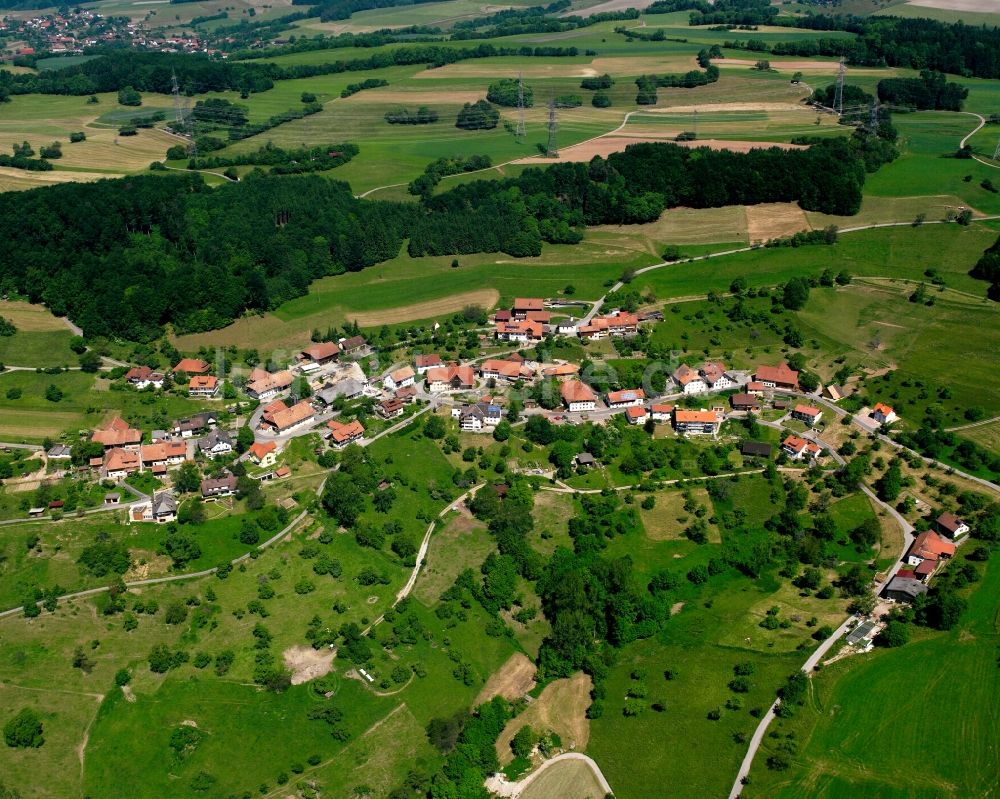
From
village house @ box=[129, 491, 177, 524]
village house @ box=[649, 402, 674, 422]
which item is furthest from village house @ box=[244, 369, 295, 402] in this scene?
village house @ box=[649, 402, 674, 422]

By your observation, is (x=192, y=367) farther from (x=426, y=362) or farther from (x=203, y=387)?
(x=426, y=362)

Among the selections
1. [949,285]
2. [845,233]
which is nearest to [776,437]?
[949,285]

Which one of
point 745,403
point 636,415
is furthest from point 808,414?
point 636,415

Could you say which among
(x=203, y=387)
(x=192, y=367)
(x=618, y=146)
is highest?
(x=618, y=146)

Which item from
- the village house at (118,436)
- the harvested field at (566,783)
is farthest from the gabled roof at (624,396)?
the village house at (118,436)

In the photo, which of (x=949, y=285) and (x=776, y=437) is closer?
(x=776, y=437)

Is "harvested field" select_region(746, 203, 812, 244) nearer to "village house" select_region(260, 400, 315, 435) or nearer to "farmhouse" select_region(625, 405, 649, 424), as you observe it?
"farmhouse" select_region(625, 405, 649, 424)

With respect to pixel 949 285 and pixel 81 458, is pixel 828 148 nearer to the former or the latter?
pixel 949 285
